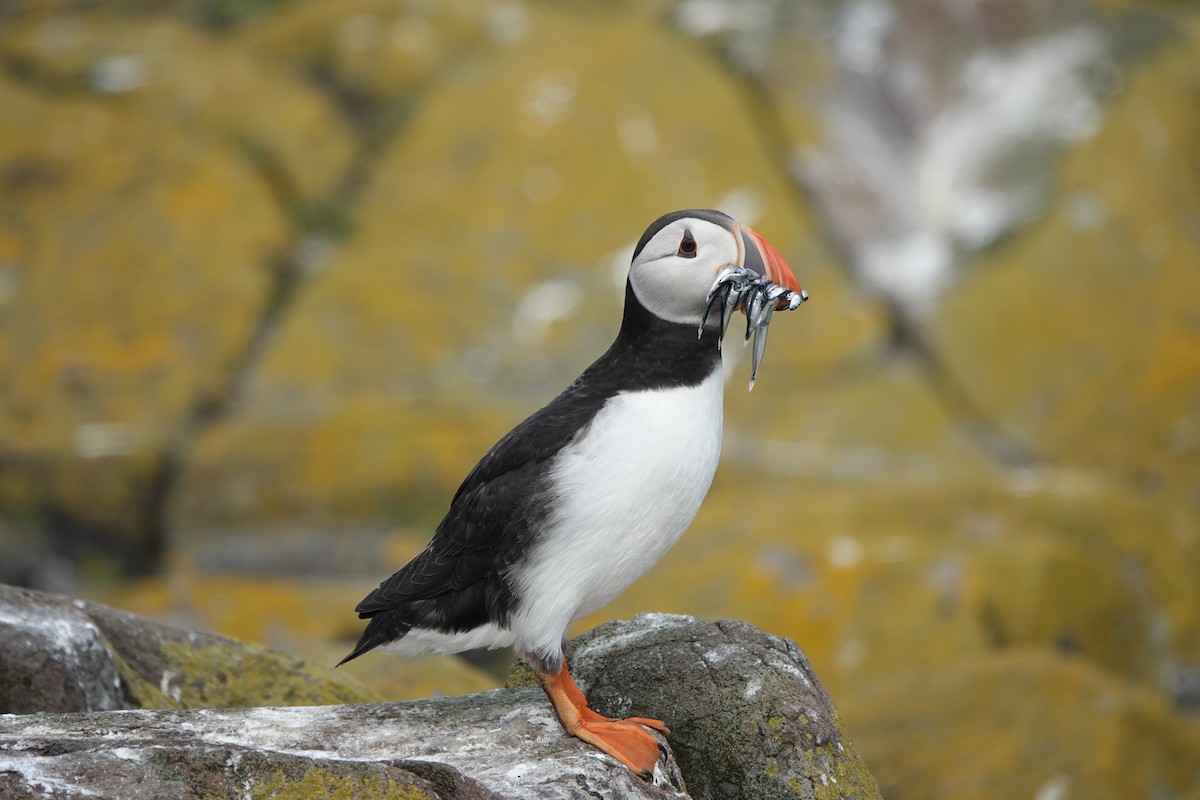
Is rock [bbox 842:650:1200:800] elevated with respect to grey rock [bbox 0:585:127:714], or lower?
lower

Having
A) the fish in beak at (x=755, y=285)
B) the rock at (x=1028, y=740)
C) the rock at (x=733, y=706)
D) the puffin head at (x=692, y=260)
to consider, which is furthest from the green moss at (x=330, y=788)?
the rock at (x=1028, y=740)

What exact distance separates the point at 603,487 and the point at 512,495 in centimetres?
37

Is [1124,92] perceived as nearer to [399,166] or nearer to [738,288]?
[399,166]

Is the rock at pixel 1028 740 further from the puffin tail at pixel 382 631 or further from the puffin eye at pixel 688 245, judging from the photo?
the puffin eye at pixel 688 245

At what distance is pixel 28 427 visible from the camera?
1145cm

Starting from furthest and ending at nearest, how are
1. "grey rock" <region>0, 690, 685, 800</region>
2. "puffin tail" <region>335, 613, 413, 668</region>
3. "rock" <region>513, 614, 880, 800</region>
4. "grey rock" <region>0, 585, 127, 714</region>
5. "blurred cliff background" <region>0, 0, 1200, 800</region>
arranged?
"blurred cliff background" <region>0, 0, 1200, 800</region>
"grey rock" <region>0, 585, 127, 714</region>
"puffin tail" <region>335, 613, 413, 668</region>
"rock" <region>513, 614, 880, 800</region>
"grey rock" <region>0, 690, 685, 800</region>

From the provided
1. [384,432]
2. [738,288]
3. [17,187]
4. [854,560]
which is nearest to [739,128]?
[384,432]

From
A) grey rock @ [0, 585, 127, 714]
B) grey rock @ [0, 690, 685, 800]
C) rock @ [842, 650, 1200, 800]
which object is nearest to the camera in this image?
grey rock @ [0, 690, 685, 800]

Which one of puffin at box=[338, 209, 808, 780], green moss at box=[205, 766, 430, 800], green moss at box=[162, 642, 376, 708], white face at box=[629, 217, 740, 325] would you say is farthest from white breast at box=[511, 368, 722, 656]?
green moss at box=[162, 642, 376, 708]

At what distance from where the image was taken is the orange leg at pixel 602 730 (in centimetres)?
461

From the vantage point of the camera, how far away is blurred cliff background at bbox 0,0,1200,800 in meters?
9.32

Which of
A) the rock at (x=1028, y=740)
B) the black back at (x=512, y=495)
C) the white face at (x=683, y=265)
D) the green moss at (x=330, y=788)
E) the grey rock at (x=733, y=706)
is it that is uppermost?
the white face at (x=683, y=265)

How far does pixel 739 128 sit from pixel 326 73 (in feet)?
15.9

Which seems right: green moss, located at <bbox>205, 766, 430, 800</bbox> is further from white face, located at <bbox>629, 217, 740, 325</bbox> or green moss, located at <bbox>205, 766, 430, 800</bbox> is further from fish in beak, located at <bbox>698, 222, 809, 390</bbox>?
white face, located at <bbox>629, 217, 740, 325</bbox>
